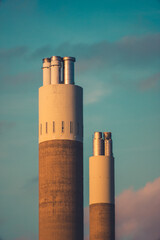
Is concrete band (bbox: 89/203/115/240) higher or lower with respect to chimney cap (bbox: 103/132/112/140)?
lower

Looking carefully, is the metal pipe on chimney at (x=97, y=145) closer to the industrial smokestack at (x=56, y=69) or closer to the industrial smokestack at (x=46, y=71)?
the industrial smokestack at (x=46, y=71)

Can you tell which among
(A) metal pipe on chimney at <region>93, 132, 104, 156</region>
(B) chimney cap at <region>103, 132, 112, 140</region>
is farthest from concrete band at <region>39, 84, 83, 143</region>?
(B) chimney cap at <region>103, 132, 112, 140</region>

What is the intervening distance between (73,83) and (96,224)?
105 feet

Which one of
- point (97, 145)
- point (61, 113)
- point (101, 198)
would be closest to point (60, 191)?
point (61, 113)

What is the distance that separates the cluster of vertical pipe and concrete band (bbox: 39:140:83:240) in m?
7.33

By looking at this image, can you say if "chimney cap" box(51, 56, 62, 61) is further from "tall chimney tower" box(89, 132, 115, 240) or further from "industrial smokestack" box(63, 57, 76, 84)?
"tall chimney tower" box(89, 132, 115, 240)

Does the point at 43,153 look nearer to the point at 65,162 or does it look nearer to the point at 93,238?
the point at 65,162

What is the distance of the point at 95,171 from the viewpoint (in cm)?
12812

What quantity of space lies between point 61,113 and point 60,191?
8.72 m

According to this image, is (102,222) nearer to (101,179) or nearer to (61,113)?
(101,179)

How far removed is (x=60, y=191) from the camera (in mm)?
97625

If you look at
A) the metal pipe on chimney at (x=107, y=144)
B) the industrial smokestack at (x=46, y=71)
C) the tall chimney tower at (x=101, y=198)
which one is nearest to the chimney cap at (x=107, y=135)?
the metal pipe on chimney at (x=107, y=144)

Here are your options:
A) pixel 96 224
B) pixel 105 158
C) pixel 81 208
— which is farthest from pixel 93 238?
pixel 81 208

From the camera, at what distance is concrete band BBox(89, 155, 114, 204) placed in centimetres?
12656
